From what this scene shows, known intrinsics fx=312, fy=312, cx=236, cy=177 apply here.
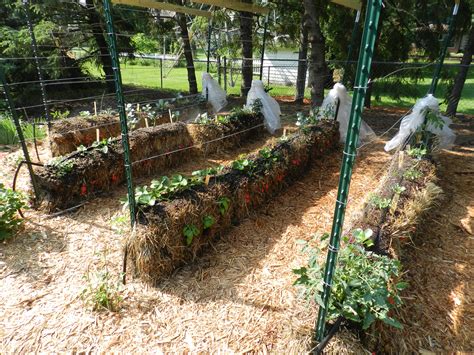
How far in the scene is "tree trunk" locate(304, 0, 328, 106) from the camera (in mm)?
5777

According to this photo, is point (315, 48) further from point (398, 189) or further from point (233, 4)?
point (398, 189)

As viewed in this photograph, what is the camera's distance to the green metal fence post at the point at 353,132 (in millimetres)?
1242

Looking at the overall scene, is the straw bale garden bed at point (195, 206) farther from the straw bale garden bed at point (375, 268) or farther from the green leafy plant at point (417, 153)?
the green leafy plant at point (417, 153)

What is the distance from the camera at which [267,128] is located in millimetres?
6434

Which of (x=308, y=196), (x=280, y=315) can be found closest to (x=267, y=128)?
(x=308, y=196)

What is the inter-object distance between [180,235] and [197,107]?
209 inches

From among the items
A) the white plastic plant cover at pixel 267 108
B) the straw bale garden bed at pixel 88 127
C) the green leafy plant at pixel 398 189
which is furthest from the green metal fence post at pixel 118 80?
the white plastic plant cover at pixel 267 108

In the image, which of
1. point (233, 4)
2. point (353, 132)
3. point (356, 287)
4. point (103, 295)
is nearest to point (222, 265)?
point (103, 295)

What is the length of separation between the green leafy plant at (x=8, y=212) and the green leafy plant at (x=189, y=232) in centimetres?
174

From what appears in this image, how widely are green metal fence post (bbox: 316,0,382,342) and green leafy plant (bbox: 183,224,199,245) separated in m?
1.24

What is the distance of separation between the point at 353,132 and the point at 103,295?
1985 millimetres

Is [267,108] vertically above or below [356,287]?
above

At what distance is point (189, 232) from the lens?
2598 millimetres

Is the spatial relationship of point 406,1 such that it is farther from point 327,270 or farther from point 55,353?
point 55,353
